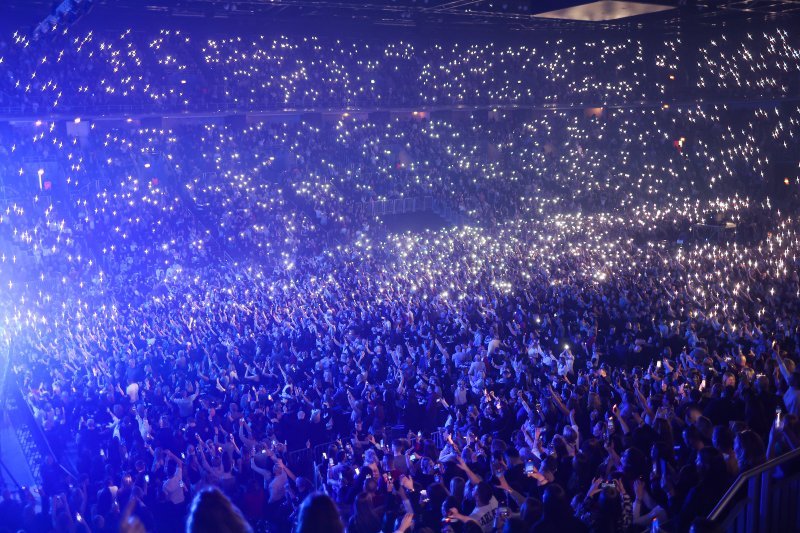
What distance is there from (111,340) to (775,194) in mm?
29481

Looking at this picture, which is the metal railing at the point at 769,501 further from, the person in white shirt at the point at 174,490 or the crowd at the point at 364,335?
the person in white shirt at the point at 174,490

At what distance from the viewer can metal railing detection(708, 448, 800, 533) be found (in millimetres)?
4629

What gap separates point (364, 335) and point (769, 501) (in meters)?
9.86

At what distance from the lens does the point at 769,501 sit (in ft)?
15.4

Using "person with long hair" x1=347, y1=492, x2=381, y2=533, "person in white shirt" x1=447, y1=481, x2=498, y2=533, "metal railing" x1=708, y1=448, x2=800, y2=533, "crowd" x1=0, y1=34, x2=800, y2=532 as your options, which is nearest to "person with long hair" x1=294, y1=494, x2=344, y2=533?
"crowd" x1=0, y1=34, x2=800, y2=532

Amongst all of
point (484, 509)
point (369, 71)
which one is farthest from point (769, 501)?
point (369, 71)

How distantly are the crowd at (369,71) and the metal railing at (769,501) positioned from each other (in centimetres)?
2580

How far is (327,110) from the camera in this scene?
33594mm

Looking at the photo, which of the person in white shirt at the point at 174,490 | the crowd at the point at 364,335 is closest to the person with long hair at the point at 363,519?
the crowd at the point at 364,335

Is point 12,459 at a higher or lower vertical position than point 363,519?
lower

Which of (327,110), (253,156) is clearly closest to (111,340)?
(253,156)

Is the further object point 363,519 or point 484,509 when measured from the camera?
point 363,519

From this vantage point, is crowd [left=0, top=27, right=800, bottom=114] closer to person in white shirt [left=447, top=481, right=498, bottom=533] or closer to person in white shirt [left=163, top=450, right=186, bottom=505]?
person in white shirt [left=163, top=450, right=186, bottom=505]

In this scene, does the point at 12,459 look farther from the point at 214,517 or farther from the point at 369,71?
the point at 369,71
